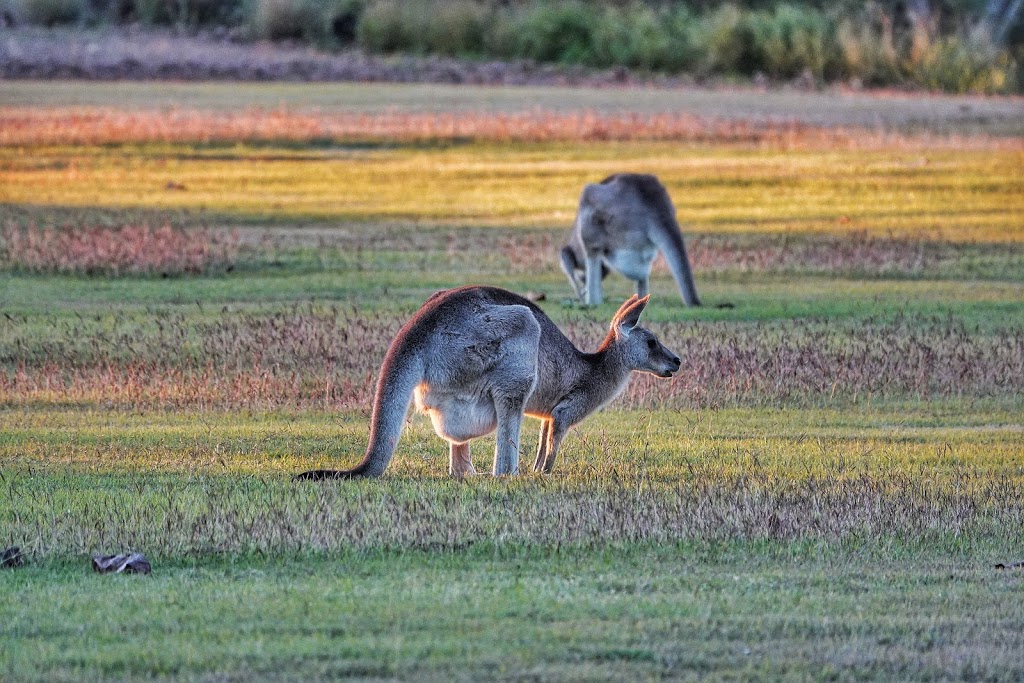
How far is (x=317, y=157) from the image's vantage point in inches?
1379

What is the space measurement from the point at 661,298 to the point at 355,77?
33480 mm

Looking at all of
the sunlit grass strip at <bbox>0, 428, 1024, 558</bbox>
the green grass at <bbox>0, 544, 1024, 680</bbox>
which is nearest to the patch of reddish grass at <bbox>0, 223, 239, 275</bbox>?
the sunlit grass strip at <bbox>0, 428, 1024, 558</bbox>

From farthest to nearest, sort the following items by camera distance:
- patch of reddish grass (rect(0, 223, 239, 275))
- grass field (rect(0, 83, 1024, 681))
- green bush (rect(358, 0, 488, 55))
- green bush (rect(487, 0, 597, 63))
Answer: green bush (rect(358, 0, 488, 55))
green bush (rect(487, 0, 597, 63))
patch of reddish grass (rect(0, 223, 239, 275))
grass field (rect(0, 83, 1024, 681))

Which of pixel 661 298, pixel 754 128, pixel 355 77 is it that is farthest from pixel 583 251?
pixel 355 77

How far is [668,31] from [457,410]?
47.0 metres

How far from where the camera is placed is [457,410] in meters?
10.2

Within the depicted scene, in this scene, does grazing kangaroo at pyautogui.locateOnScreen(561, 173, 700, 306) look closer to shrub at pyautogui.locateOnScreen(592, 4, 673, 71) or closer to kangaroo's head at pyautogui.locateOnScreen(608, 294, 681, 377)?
kangaroo's head at pyautogui.locateOnScreen(608, 294, 681, 377)

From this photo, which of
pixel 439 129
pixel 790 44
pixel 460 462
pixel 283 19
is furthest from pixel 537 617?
pixel 283 19

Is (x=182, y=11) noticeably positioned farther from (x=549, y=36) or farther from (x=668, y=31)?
(x=668, y=31)

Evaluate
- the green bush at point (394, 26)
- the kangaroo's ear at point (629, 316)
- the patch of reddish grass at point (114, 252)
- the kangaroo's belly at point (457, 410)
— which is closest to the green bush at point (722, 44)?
the green bush at point (394, 26)

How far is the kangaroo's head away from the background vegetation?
1541 inches

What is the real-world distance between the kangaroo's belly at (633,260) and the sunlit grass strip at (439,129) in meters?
18.1

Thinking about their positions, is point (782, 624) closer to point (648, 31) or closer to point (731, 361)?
point (731, 361)

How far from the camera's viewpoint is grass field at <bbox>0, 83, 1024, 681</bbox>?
23.2 ft
